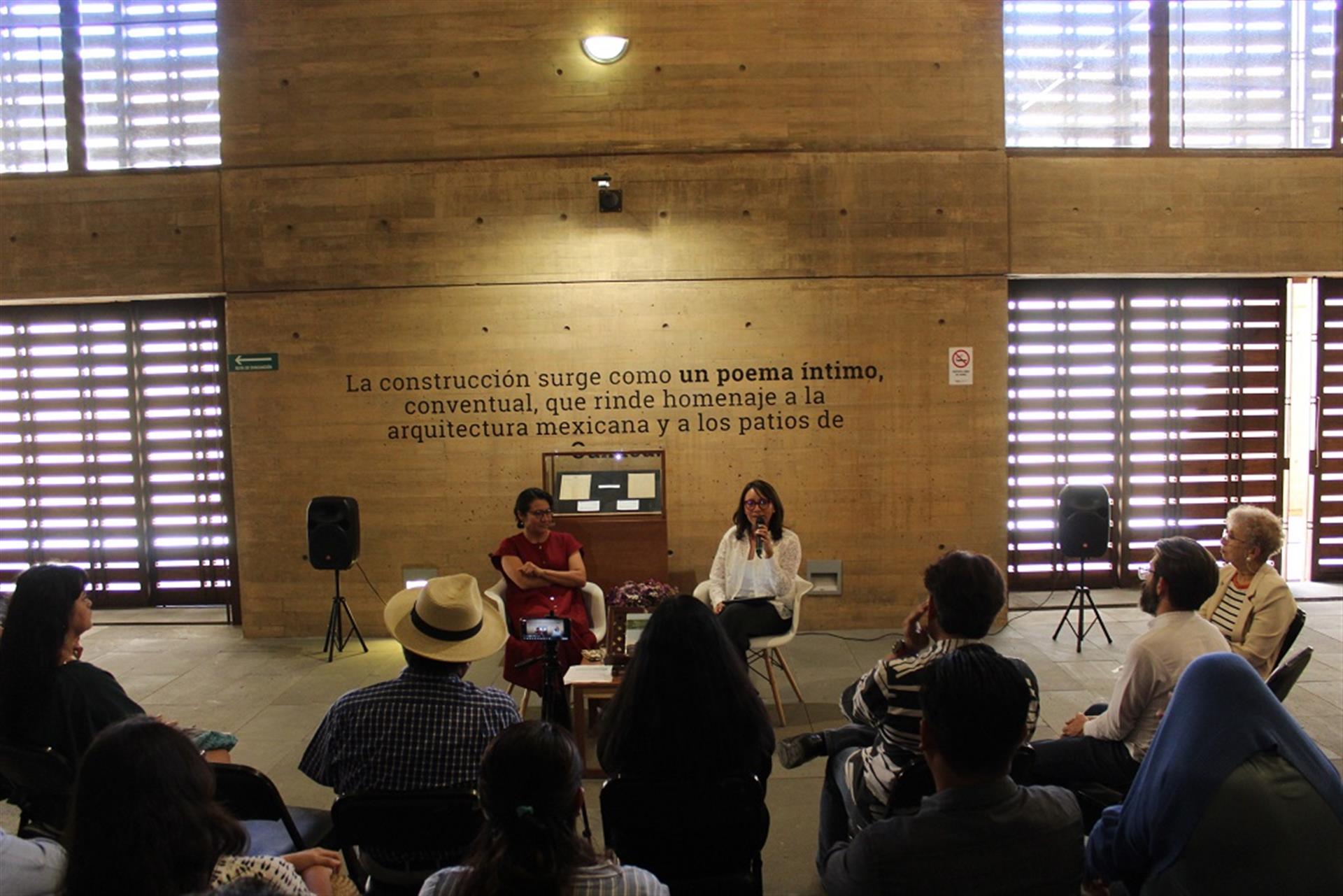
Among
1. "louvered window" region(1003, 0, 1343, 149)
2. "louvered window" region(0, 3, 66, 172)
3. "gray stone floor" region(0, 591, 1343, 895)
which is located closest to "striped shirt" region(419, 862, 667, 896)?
"gray stone floor" region(0, 591, 1343, 895)

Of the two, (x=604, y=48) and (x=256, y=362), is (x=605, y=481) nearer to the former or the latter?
(x=256, y=362)

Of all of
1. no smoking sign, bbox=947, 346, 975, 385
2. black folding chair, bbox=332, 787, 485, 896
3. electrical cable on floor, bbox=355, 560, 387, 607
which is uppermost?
no smoking sign, bbox=947, 346, 975, 385

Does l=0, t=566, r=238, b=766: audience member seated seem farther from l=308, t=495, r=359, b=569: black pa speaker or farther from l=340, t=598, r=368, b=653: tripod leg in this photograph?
l=340, t=598, r=368, b=653: tripod leg

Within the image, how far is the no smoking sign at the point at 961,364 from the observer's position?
622 cm

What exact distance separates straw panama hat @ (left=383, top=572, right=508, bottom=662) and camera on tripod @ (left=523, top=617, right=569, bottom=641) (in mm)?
254

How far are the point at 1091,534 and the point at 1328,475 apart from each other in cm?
287

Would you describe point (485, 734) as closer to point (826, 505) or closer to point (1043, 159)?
point (826, 505)

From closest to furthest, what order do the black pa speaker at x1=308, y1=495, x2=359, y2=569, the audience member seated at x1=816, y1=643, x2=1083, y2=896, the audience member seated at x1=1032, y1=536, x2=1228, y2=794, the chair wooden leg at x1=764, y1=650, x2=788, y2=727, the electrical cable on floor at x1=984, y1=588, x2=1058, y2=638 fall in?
the audience member seated at x1=816, y1=643, x2=1083, y2=896, the audience member seated at x1=1032, y1=536, x2=1228, y2=794, the chair wooden leg at x1=764, y1=650, x2=788, y2=727, the black pa speaker at x1=308, y1=495, x2=359, y2=569, the electrical cable on floor at x1=984, y1=588, x2=1058, y2=638

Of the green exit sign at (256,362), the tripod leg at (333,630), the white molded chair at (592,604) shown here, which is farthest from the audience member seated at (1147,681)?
the green exit sign at (256,362)

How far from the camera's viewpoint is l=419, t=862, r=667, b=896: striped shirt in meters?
1.46

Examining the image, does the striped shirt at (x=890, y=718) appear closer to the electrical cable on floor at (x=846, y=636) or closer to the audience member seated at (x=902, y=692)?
the audience member seated at (x=902, y=692)

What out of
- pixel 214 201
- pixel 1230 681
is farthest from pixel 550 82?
pixel 1230 681

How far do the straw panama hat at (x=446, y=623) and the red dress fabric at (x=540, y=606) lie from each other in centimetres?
167

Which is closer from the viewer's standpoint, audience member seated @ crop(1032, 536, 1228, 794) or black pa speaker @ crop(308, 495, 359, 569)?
audience member seated @ crop(1032, 536, 1228, 794)
